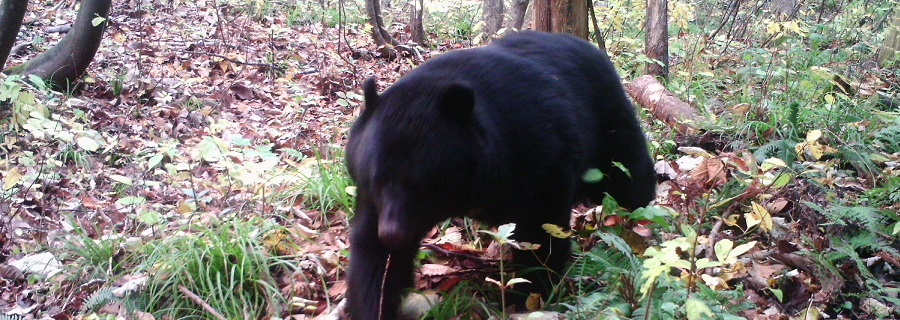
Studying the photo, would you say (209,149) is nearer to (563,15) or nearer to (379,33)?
(563,15)

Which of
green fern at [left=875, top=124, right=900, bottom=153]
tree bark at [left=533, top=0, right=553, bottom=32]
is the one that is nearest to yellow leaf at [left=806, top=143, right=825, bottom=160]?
green fern at [left=875, top=124, right=900, bottom=153]

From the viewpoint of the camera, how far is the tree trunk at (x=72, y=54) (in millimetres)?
7371

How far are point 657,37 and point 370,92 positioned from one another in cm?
633

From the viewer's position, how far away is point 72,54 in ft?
24.5

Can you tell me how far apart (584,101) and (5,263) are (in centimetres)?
356

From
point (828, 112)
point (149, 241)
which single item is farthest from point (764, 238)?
point (149, 241)

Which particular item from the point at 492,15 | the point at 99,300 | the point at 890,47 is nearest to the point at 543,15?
the point at 99,300

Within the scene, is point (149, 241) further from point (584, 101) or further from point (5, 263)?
point (584, 101)

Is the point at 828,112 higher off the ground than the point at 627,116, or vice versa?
the point at 627,116

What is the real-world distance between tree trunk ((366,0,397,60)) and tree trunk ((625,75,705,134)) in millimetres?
4185

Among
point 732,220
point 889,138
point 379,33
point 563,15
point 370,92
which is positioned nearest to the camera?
→ point 370,92

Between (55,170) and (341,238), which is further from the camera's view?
(55,170)

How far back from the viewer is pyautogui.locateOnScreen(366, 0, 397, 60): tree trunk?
10398 mm

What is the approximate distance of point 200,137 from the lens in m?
6.94
